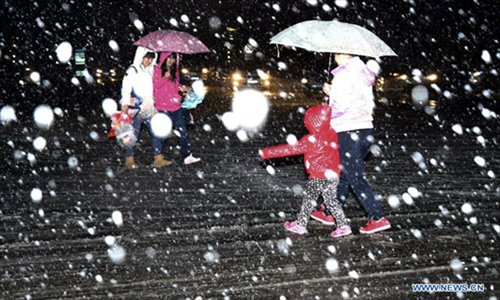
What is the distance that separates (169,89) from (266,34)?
5788cm

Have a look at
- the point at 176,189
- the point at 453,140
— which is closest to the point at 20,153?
the point at 176,189

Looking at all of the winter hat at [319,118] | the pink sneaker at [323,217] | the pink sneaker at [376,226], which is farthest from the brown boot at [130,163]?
the pink sneaker at [376,226]

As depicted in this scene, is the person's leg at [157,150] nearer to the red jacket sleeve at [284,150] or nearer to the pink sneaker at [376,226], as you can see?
the red jacket sleeve at [284,150]

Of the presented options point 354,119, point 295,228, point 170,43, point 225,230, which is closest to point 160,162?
point 170,43

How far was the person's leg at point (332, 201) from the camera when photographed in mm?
6488

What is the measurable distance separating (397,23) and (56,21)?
24.3m

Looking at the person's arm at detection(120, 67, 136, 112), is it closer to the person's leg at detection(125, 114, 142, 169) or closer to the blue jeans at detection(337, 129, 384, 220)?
the person's leg at detection(125, 114, 142, 169)

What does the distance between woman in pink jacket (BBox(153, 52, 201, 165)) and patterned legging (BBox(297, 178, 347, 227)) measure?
4.18 meters

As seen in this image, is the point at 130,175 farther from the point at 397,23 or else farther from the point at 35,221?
the point at 397,23

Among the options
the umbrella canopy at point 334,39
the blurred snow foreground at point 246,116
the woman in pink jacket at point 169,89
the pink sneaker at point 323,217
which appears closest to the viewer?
the umbrella canopy at point 334,39

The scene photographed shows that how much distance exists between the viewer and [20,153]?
1114cm

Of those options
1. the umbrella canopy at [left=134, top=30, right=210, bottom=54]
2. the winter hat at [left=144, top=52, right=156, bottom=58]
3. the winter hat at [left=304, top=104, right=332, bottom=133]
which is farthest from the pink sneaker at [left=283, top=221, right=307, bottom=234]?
the winter hat at [left=144, top=52, right=156, bottom=58]

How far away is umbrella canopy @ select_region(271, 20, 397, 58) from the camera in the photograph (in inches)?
245

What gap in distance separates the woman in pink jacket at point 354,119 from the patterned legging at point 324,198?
22cm
